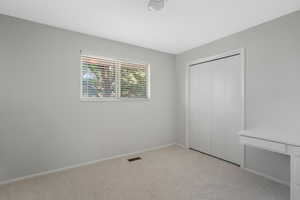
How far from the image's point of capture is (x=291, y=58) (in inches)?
78.0

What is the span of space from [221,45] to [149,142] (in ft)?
8.26

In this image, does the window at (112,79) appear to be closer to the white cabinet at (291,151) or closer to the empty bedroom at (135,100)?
the empty bedroom at (135,100)

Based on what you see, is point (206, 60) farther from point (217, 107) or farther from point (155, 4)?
point (155, 4)

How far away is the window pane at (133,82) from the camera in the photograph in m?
3.13

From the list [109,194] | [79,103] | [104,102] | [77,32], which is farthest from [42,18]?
[109,194]

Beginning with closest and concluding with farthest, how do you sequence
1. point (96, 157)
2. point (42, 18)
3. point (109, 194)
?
point (109, 194)
point (42, 18)
point (96, 157)

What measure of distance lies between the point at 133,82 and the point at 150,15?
149cm

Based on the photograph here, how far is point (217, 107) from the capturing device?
2926mm

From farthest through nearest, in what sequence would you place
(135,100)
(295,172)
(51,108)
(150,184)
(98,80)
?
(135,100) < (98,80) < (51,108) < (150,184) < (295,172)

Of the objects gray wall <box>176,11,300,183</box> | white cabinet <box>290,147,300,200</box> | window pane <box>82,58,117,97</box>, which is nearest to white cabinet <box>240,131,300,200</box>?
white cabinet <box>290,147,300,200</box>

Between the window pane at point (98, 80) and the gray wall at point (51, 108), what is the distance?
0.16 meters

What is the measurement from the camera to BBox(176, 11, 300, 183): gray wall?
1.96 meters

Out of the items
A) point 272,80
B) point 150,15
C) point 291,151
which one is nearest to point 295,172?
point 291,151

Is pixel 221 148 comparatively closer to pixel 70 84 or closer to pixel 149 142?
pixel 149 142
